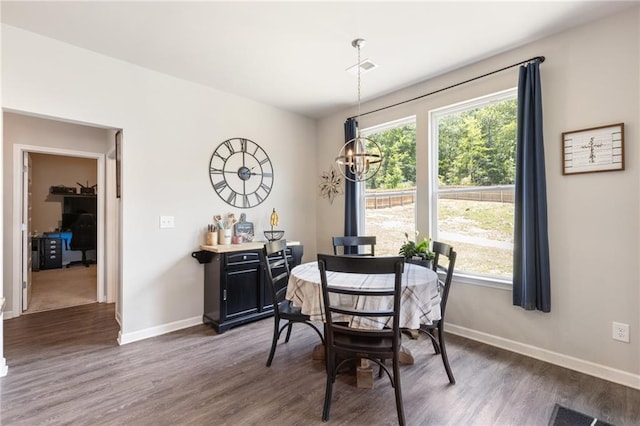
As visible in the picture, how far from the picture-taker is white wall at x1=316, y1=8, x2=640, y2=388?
2178 mm

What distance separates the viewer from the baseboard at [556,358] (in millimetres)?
2193

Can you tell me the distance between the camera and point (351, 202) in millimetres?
4062

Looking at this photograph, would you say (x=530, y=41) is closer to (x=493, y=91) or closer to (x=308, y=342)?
(x=493, y=91)

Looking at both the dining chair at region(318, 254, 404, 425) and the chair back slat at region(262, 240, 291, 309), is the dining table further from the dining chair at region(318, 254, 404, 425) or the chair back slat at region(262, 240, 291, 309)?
the chair back slat at region(262, 240, 291, 309)

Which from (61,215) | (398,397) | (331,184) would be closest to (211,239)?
(331,184)

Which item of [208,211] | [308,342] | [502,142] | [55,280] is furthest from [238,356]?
[55,280]

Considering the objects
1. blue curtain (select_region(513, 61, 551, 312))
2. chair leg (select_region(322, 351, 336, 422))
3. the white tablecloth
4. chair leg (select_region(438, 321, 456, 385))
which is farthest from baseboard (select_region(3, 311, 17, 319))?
blue curtain (select_region(513, 61, 551, 312))

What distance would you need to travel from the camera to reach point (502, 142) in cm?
290

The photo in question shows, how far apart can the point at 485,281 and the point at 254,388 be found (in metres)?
2.32

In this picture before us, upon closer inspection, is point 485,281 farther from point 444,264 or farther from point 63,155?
point 63,155

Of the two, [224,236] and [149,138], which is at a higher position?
[149,138]

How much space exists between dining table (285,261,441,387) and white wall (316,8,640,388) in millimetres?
1217

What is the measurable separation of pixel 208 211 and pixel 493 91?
10.8 ft

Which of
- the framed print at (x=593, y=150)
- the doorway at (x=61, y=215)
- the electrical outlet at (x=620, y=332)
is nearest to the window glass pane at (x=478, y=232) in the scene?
the framed print at (x=593, y=150)
